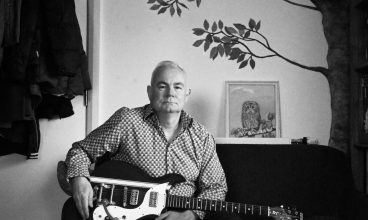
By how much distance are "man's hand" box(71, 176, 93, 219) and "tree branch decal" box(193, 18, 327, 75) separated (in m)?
1.18

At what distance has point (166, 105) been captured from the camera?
5.49 feet

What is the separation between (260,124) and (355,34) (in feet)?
2.34

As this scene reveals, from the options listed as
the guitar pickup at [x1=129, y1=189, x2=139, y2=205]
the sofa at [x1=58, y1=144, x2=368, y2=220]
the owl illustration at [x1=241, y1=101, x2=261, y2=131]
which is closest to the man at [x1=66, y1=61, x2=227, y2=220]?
the sofa at [x1=58, y1=144, x2=368, y2=220]

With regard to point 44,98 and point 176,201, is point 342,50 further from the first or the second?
point 44,98

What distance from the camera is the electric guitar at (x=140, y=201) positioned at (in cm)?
142

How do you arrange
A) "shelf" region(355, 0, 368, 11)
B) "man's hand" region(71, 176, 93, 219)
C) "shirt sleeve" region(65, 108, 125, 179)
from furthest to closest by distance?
"shelf" region(355, 0, 368, 11) → "shirt sleeve" region(65, 108, 125, 179) → "man's hand" region(71, 176, 93, 219)

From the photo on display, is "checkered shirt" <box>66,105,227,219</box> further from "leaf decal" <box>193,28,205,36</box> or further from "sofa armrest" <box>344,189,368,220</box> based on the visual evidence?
"leaf decal" <box>193,28,205,36</box>

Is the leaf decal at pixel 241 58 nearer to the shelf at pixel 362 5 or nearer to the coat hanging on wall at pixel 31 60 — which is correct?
the shelf at pixel 362 5

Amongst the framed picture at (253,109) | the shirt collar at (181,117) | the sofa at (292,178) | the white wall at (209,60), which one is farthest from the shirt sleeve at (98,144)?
the framed picture at (253,109)

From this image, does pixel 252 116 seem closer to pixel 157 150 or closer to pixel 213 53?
pixel 213 53

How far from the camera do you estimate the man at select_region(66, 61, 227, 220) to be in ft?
5.39

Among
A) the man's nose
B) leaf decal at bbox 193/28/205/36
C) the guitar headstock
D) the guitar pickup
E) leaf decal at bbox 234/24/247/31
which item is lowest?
the guitar headstock

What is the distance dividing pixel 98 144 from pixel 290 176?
0.89 metres

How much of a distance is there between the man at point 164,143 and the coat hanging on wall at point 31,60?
436 mm
